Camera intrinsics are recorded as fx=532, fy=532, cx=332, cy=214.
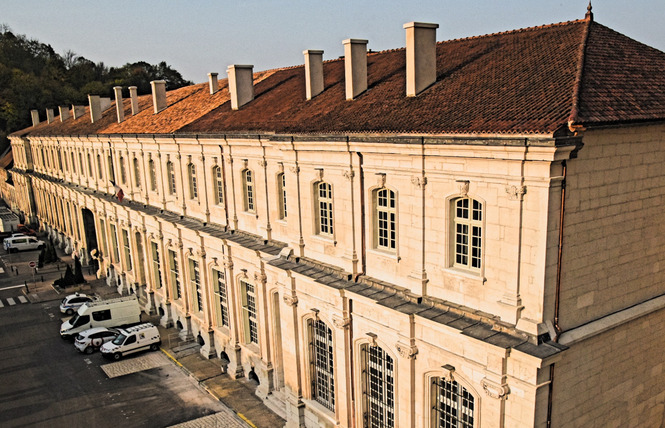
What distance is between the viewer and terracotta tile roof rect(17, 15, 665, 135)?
16.8 meters

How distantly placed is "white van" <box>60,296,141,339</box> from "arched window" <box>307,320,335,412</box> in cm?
2205

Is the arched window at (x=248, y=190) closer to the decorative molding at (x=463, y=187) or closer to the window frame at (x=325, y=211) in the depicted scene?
the window frame at (x=325, y=211)

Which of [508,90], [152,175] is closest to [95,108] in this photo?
[152,175]

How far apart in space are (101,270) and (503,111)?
166ft

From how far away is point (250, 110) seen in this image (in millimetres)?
35688

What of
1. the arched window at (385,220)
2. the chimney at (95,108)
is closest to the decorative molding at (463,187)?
the arched window at (385,220)

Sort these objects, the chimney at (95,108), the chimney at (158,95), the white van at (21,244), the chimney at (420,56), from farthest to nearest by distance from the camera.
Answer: the white van at (21,244) → the chimney at (95,108) → the chimney at (158,95) → the chimney at (420,56)

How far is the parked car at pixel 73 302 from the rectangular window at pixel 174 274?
33.2 feet

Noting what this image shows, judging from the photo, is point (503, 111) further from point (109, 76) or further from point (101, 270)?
point (109, 76)

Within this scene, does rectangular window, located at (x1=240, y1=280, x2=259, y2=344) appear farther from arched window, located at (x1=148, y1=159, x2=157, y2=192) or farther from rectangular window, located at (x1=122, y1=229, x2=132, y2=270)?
rectangular window, located at (x1=122, y1=229, x2=132, y2=270)

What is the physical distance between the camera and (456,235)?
18.8m

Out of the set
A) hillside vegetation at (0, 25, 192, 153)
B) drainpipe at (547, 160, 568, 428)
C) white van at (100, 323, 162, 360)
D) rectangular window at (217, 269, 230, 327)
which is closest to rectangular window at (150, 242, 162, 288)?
white van at (100, 323, 162, 360)

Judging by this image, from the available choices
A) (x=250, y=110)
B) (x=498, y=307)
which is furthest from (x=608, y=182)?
(x=250, y=110)

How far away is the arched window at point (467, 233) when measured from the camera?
18.0 metres
